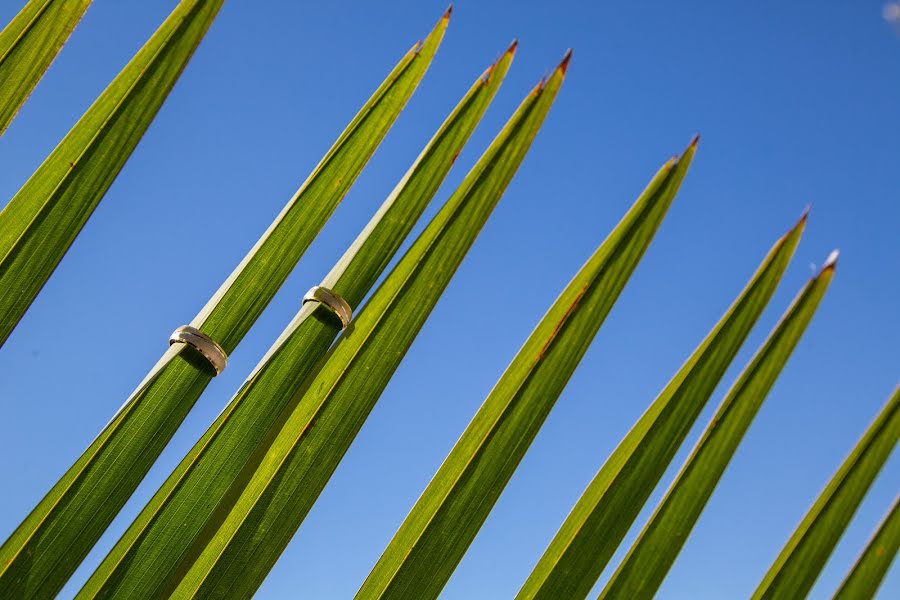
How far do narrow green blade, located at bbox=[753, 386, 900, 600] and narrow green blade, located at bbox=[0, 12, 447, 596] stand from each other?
62 cm

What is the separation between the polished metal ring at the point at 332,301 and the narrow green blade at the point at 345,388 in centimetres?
2

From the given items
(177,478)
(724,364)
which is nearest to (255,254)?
(177,478)

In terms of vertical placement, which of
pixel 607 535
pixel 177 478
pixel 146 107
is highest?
pixel 146 107

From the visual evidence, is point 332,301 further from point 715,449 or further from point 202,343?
point 715,449

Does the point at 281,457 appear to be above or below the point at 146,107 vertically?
below

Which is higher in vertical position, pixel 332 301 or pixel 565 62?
pixel 565 62

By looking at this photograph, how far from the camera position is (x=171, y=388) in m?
0.90

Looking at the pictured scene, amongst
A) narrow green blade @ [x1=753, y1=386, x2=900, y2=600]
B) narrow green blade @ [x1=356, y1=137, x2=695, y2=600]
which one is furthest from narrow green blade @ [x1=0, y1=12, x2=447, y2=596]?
narrow green blade @ [x1=753, y1=386, x2=900, y2=600]

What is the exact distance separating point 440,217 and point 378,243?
88 mm

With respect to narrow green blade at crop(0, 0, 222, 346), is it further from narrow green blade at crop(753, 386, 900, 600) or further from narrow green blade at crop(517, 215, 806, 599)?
narrow green blade at crop(753, 386, 900, 600)

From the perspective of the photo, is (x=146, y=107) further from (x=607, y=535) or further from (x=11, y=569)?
(x=607, y=535)

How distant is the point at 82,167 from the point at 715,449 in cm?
73

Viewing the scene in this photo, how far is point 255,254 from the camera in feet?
3.08

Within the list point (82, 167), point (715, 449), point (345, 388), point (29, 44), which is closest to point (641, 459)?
point (715, 449)
